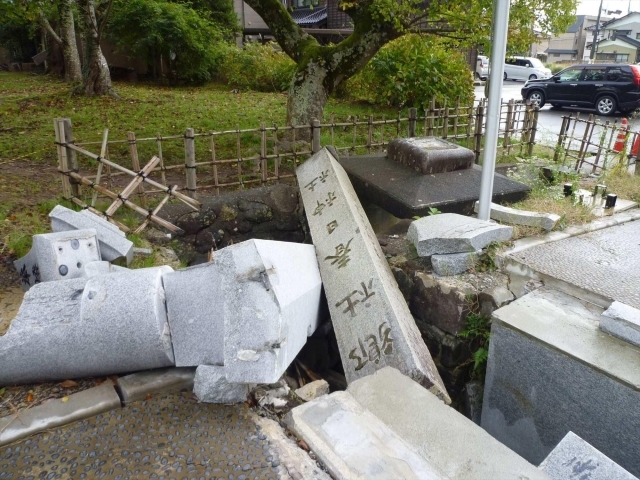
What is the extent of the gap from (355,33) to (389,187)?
3.27 meters

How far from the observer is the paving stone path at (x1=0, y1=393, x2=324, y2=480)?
244 cm

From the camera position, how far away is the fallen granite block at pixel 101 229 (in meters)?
4.34

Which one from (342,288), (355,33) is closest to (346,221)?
(342,288)

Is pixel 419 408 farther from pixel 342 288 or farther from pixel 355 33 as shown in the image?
pixel 355 33

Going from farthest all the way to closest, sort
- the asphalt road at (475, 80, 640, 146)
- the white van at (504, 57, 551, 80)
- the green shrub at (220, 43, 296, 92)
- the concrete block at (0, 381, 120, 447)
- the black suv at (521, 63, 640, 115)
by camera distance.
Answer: the white van at (504, 57, 551, 80) < the green shrub at (220, 43, 296, 92) < the black suv at (521, 63, 640, 115) < the asphalt road at (475, 80, 640, 146) < the concrete block at (0, 381, 120, 447)

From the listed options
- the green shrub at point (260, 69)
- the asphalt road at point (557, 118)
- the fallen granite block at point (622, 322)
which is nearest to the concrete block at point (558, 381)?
the fallen granite block at point (622, 322)

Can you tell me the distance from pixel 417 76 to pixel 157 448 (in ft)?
33.5

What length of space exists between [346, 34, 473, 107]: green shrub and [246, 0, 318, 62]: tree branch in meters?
3.43

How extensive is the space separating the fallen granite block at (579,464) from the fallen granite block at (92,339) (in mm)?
2244

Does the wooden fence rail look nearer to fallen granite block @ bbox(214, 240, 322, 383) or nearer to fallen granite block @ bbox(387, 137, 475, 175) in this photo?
fallen granite block @ bbox(387, 137, 475, 175)

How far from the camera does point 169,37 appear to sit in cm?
1565

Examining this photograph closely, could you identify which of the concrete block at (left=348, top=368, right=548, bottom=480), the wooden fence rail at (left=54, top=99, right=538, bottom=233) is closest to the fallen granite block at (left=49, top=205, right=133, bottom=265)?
the wooden fence rail at (left=54, top=99, right=538, bottom=233)

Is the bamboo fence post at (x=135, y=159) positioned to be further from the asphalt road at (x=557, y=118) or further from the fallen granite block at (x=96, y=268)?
the asphalt road at (x=557, y=118)

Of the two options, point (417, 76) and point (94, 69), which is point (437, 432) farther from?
point (94, 69)
